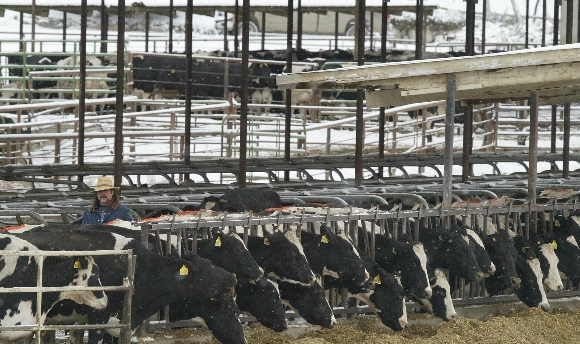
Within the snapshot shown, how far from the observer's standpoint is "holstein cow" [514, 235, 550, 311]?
1148cm

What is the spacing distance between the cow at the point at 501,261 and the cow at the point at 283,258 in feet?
8.37

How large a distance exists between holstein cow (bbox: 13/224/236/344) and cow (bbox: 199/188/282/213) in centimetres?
195

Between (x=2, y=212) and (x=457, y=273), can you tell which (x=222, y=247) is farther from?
(x=457, y=273)

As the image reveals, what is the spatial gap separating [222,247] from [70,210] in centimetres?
182

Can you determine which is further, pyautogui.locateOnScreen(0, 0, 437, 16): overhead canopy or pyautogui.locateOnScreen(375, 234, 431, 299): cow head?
pyautogui.locateOnScreen(0, 0, 437, 16): overhead canopy

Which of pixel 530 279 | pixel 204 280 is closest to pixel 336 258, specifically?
pixel 204 280

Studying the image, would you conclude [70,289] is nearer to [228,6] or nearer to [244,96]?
[244,96]

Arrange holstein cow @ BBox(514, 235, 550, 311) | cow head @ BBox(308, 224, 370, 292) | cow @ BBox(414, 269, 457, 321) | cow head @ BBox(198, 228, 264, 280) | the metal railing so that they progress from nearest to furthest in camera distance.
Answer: the metal railing < cow head @ BBox(198, 228, 264, 280) < cow head @ BBox(308, 224, 370, 292) < cow @ BBox(414, 269, 457, 321) < holstein cow @ BBox(514, 235, 550, 311)

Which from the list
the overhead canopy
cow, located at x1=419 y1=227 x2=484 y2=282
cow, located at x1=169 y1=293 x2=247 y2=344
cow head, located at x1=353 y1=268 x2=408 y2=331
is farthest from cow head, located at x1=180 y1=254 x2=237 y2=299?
the overhead canopy

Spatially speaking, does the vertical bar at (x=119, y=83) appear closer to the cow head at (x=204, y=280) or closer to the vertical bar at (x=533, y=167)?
the cow head at (x=204, y=280)

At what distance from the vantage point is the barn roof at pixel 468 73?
1011cm

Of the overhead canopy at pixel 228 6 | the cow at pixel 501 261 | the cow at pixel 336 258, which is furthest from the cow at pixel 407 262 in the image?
the overhead canopy at pixel 228 6

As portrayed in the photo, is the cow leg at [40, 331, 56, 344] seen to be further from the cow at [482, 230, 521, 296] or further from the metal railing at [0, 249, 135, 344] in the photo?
the cow at [482, 230, 521, 296]

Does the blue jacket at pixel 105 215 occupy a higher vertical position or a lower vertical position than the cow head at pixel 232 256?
higher
